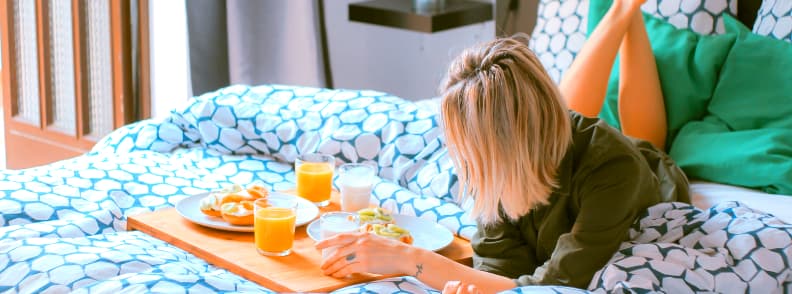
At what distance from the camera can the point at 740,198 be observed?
221cm

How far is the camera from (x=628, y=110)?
2.51 m

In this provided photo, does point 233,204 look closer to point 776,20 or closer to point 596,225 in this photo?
point 596,225

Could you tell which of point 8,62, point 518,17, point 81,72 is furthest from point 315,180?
point 8,62

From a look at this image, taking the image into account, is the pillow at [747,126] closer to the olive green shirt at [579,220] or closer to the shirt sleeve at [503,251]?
the olive green shirt at [579,220]

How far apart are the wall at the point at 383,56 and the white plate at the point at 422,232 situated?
2.05m

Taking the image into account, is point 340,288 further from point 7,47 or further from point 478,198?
point 7,47

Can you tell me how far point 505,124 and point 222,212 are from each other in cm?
61

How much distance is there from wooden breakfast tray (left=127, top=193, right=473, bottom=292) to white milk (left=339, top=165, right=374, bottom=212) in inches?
2.5

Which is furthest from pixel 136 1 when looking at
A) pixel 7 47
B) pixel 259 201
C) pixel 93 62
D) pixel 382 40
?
pixel 259 201

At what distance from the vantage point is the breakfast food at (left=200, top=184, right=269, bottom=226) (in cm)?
194

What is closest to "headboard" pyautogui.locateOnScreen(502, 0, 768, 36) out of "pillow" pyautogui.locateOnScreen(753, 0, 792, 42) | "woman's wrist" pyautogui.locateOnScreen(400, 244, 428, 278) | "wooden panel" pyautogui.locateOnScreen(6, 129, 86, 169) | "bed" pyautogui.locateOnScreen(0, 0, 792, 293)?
"bed" pyautogui.locateOnScreen(0, 0, 792, 293)

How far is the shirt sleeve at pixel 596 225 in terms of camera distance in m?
1.73

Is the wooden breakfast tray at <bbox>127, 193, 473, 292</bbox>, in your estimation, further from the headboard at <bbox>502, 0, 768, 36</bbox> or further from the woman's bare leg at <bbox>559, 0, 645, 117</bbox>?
the headboard at <bbox>502, 0, 768, 36</bbox>

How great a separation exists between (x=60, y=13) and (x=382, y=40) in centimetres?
128
